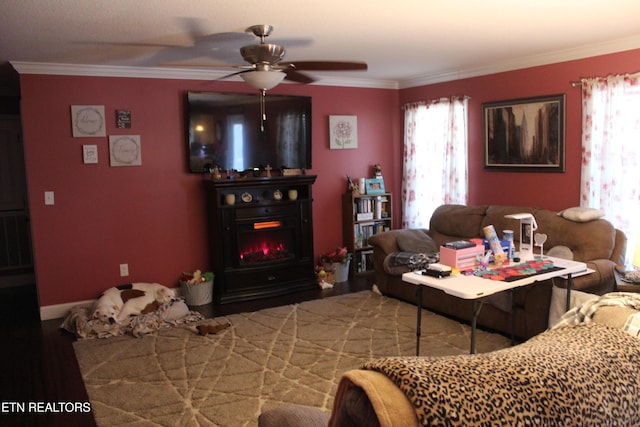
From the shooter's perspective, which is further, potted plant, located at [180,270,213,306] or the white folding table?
potted plant, located at [180,270,213,306]

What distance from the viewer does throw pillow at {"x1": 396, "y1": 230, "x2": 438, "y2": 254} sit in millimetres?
5133

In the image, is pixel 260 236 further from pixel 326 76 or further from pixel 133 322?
pixel 326 76

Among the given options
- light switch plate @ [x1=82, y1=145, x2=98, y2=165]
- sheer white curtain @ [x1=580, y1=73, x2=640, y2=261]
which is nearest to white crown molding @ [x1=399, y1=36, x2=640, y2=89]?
sheer white curtain @ [x1=580, y1=73, x2=640, y2=261]

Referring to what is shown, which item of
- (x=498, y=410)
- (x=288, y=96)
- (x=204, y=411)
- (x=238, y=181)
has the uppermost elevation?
(x=288, y=96)

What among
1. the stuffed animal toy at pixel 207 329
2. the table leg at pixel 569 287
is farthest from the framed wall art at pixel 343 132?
the table leg at pixel 569 287

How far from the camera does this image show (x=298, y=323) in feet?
14.8

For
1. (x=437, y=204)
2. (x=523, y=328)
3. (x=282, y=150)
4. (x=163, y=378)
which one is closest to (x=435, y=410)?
(x=163, y=378)

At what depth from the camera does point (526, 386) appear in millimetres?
1020

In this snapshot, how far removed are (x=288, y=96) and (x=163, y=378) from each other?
344cm

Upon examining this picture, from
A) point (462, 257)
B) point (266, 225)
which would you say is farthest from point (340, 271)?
point (462, 257)

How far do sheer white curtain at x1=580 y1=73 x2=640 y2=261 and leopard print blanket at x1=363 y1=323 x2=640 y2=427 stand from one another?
3.56 meters

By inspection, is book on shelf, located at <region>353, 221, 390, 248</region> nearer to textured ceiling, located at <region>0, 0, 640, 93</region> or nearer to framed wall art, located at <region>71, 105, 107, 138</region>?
textured ceiling, located at <region>0, 0, 640, 93</region>

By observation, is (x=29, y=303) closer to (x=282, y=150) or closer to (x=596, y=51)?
(x=282, y=150)

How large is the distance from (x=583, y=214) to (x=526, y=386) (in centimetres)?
380
